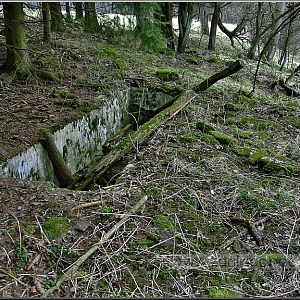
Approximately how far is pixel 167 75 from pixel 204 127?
12.8ft

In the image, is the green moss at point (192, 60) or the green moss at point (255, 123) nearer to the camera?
the green moss at point (255, 123)

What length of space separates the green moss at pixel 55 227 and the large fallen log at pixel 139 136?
1.21 metres

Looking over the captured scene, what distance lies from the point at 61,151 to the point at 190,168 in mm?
2247

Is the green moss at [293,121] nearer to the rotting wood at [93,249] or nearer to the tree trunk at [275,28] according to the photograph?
the rotting wood at [93,249]

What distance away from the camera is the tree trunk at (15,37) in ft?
23.1

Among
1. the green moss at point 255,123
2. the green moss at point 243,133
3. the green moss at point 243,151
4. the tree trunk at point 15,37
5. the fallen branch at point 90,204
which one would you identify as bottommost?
the green moss at point 243,151

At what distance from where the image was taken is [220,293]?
3.07 metres

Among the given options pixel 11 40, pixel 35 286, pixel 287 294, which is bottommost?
pixel 287 294

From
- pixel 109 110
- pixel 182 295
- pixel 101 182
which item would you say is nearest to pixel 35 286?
pixel 182 295

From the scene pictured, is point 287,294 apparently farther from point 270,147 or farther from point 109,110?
point 109,110

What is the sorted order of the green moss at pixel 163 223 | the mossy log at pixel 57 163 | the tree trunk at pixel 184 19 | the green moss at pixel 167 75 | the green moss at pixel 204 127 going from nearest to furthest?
the green moss at pixel 163 223
the mossy log at pixel 57 163
the green moss at pixel 204 127
the green moss at pixel 167 75
the tree trunk at pixel 184 19

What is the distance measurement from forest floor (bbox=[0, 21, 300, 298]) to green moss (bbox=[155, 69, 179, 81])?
3.07 m

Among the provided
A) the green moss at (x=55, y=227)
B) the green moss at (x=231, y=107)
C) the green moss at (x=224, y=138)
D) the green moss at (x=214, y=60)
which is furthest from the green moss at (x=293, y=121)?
the green moss at (x=214, y=60)

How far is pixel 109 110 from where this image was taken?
783cm
